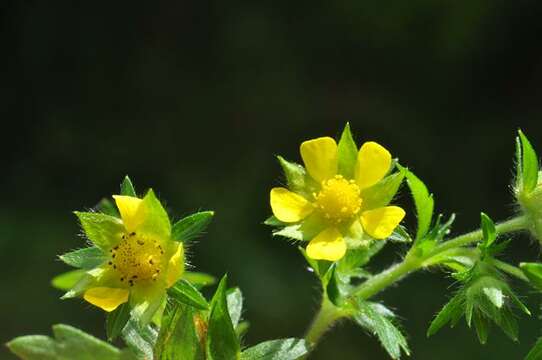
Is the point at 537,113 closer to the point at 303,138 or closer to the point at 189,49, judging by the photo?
the point at 303,138

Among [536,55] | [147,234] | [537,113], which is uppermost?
[147,234]

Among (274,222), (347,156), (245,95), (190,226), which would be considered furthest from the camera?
(245,95)

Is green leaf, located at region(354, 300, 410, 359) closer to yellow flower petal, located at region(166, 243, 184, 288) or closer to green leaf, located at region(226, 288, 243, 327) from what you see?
green leaf, located at region(226, 288, 243, 327)

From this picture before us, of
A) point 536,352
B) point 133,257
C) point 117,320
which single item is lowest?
point 536,352

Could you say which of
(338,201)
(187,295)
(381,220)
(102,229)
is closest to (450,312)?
(381,220)

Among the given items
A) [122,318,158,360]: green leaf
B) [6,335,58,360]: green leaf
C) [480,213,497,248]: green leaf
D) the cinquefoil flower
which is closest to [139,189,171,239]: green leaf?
the cinquefoil flower

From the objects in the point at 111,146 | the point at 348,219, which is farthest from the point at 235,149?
the point at 348,219

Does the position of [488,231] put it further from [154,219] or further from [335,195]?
[154,219]
